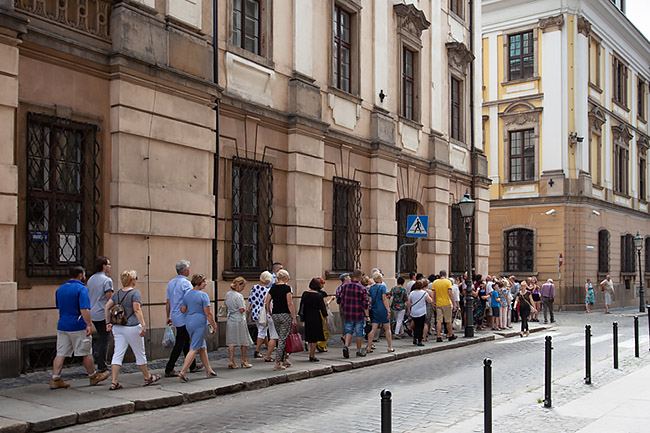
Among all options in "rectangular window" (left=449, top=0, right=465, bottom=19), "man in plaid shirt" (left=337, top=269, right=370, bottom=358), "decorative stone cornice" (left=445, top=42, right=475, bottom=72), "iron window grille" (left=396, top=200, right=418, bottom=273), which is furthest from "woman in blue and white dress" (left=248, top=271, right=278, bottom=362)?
"rectangular window" (left=449, top=0, right=465, bottom=19)

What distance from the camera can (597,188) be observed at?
38.7m

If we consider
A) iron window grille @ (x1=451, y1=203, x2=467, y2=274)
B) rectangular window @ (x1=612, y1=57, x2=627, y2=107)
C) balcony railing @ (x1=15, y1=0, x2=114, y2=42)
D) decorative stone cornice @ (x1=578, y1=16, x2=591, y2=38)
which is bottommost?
iron window grille @ (x1=451, y1=203, x2=467, y2=274)

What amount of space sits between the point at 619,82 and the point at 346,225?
3114cm

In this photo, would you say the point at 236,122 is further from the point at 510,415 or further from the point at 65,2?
the point at 510,415

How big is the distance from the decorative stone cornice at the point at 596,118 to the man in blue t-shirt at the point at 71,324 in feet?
111

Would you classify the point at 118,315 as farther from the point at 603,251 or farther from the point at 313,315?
the point at 603,251

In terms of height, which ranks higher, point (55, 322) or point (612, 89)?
point (612, 89)

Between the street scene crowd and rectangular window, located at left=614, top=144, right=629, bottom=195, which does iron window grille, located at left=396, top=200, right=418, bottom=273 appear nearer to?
the street scene crowd

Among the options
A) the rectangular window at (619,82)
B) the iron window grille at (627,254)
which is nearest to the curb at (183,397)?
the iron window grille at (627,254)

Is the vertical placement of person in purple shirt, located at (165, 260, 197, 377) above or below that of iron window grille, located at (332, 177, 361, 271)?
below

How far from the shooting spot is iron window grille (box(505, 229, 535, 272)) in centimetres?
3744

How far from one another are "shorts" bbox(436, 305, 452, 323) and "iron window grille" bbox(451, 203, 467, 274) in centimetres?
715

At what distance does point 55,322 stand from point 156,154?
3.55 meters

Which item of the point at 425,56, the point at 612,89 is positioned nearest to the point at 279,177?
the point at 425,56
